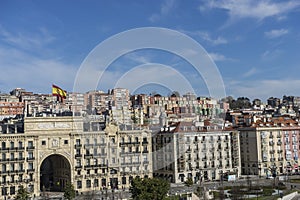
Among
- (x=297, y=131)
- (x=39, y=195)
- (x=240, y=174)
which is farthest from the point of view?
(x=297, y=131)

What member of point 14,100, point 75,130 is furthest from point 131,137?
point 14,100

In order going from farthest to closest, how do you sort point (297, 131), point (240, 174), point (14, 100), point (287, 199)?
point (14, 100) → point (297, 131) → point (240, 174) → point (287, 199)

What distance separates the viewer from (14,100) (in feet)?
459

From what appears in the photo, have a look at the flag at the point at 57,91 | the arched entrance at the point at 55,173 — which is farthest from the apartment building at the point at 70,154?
the flag at the point at 57,91

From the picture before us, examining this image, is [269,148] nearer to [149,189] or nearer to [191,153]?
[191,153]

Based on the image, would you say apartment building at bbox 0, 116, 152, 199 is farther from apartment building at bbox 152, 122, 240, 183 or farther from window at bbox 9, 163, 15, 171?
apartment building at bbox 152, 122, 240, 183

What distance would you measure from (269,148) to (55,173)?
36.4 metres

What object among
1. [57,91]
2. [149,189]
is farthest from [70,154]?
[149,189]

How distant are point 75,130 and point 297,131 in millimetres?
41763

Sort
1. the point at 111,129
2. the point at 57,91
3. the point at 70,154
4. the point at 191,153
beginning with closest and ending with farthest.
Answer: the point at 70,154 → the point at 111,129 → the point at 57,91 → the point at 191,153

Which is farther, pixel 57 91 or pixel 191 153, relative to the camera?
pixel 191 153

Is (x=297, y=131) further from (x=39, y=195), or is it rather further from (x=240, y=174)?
→ (x=39, y=195)

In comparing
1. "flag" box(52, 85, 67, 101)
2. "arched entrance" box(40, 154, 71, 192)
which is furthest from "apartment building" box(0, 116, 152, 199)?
"flag" box(52, 85, 67, 101)

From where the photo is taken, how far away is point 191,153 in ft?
212
